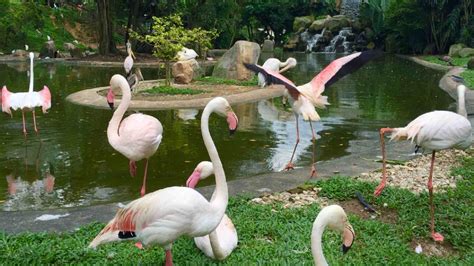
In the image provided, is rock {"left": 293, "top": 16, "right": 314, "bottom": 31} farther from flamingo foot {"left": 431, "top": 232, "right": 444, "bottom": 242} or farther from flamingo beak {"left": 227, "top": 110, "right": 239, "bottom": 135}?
flamingo beak {"left": 227, "top": 110, "right": 239, "bottom": 135}

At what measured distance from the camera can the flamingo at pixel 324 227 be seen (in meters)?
2.90

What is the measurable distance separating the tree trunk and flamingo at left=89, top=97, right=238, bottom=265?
25204 millimetres

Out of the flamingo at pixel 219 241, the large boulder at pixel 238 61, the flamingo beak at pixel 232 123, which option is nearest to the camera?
the flamingo beak at pixel 232 123

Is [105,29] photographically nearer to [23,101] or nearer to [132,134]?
[23,101]

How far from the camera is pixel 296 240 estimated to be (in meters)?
4.45

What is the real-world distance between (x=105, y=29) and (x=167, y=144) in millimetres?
20785

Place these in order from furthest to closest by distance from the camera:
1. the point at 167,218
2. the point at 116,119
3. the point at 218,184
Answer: the point at 116,119 < the point at 218,184 < the point at 167,218

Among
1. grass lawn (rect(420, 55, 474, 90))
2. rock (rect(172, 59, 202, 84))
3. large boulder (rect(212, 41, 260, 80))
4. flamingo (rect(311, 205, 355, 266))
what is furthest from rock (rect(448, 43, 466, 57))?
flamingo (rect(311, 205, 355, 266))

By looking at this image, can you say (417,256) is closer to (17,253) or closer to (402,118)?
(17,253)

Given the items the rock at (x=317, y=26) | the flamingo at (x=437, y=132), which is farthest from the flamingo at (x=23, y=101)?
the rock at (x=317, y=26)

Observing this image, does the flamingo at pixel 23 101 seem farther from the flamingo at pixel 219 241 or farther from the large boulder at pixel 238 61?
the large boulder at pixel 238 61

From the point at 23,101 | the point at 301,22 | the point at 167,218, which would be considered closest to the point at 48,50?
the point at 301,22

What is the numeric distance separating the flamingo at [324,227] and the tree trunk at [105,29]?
26.1 m

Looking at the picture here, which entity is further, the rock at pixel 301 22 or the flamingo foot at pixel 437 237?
the rock at pixel 301 22
